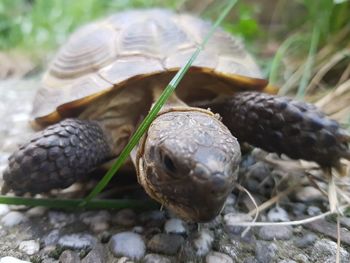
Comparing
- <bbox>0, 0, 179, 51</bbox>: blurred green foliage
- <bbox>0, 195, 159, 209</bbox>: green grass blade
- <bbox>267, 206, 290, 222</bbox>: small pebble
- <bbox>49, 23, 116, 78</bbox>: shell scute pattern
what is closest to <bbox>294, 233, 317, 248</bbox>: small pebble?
<bbox>267, 206, 290, 222</bbox>: small pebble

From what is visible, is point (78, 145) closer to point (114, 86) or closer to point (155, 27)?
point (114, 86)

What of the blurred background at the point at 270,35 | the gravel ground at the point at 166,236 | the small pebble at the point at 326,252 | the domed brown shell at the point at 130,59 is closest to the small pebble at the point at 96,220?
the gravel ground at the point at 166,236

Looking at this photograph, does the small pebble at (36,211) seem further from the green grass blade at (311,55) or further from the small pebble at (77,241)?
the green grass blade at (311,55)

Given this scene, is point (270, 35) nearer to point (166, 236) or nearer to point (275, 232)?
point (275, 232)

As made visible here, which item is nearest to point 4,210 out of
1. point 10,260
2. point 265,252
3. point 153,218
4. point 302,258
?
point 10,260

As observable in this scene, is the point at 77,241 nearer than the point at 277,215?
Yes

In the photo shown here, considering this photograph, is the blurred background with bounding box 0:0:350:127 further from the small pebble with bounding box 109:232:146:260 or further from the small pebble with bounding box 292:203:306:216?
the small pebble with bounding box 109:232:146:260

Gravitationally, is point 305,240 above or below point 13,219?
above
